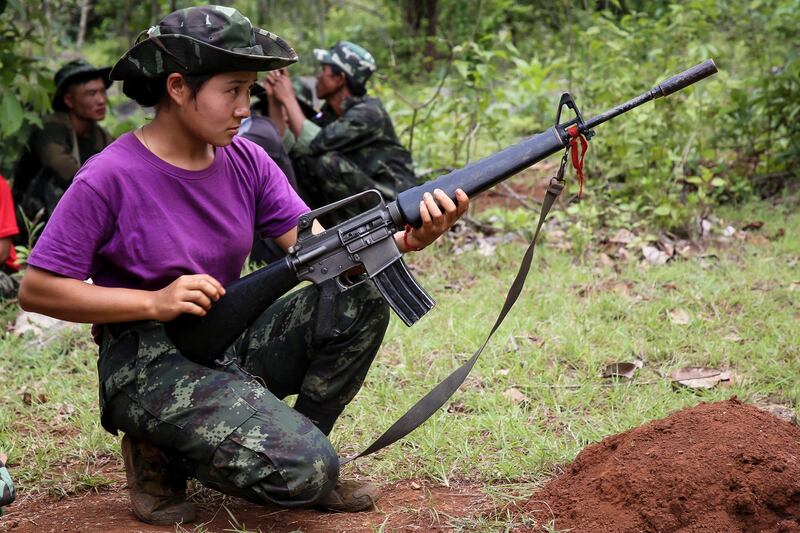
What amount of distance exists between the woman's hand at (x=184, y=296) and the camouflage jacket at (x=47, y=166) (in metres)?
4.11

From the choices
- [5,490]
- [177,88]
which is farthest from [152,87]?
[5,490]

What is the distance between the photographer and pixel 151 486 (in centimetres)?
291

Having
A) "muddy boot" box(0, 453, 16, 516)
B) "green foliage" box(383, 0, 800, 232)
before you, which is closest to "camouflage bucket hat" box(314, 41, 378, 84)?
"green foliage" box(383, 0, 800, 232)

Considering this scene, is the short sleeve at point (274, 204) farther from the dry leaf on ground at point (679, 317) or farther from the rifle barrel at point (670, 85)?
the dry leaf on ground at point (679, 317)

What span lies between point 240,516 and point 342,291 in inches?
31.7

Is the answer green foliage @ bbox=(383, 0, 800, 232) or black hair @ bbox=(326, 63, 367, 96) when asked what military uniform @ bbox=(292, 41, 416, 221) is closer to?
black hair @ bbox=(326, 63, 367, 96)

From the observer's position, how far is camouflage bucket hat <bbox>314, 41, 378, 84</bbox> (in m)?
6.55

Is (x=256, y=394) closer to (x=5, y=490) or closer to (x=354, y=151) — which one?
(x=5, y=490)

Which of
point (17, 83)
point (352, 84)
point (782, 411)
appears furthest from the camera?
point (352, 84)

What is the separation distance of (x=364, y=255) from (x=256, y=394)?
1.78 feet

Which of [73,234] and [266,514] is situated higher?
[73,234]

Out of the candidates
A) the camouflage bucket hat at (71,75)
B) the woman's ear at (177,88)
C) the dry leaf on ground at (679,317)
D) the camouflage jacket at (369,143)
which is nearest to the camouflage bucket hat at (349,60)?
the camouflage jacket at (369,143)

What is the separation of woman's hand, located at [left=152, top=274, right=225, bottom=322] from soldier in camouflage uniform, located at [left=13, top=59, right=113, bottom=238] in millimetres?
4095

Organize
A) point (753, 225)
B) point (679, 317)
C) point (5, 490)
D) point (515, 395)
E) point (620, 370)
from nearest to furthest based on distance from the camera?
point (5, 490) → point (515, 395) → point (620, 370) → point (679, 317) → point (753, 225)
